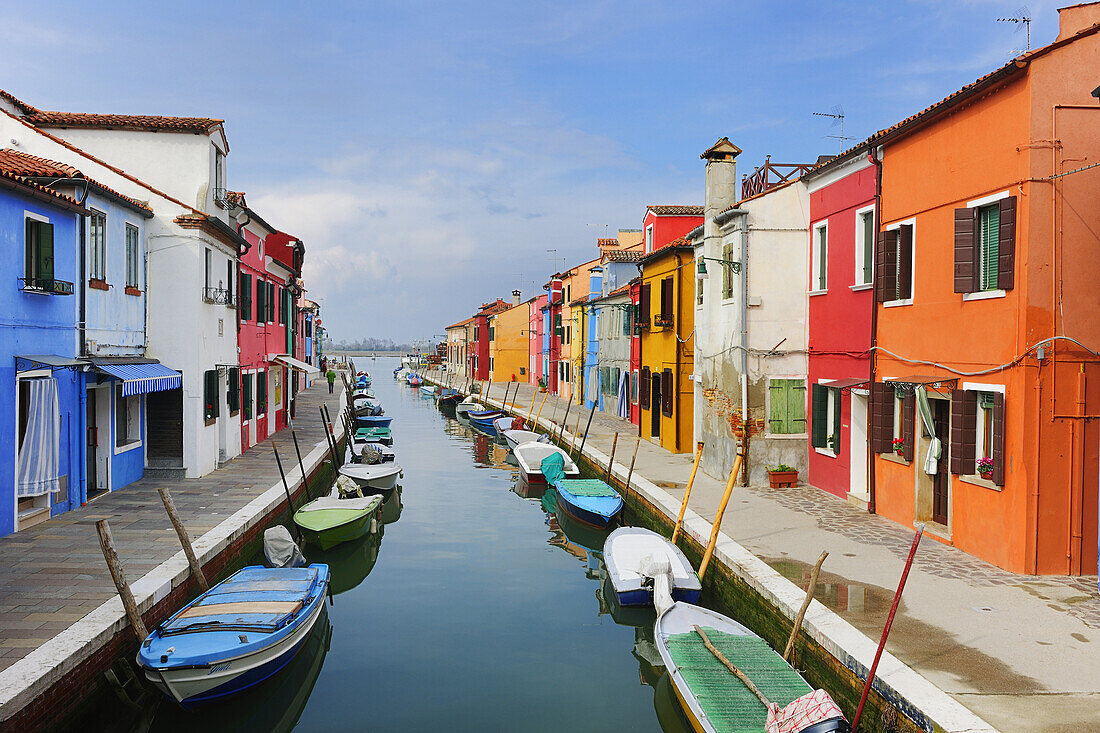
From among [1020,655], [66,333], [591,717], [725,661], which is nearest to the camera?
[1020,655]

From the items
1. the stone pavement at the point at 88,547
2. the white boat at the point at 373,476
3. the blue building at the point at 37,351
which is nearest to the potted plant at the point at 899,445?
the stone pavement at the point at 88,547

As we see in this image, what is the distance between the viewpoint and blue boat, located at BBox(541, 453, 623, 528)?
1708 cm

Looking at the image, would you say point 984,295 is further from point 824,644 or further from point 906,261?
point 824,644

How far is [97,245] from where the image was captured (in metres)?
14.6

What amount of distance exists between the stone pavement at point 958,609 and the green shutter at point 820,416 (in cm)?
191

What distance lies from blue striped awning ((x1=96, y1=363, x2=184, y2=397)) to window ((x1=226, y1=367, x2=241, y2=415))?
12.1 feet

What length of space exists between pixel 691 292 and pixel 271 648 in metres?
17.0

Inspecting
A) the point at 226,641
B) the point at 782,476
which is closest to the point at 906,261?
the point at 782,476

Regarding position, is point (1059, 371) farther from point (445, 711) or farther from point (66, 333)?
point (66, 333)

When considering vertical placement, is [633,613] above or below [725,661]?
below

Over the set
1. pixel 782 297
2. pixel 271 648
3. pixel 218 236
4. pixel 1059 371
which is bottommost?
pixel 271 648

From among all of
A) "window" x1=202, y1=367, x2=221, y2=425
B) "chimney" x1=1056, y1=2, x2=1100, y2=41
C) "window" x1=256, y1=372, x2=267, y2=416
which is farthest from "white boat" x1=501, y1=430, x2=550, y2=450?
"chimney" x1=1056, y1=2, x2=1100, y2=41

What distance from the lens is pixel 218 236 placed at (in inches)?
751

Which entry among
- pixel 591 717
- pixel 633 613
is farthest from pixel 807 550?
pixel 591 717
